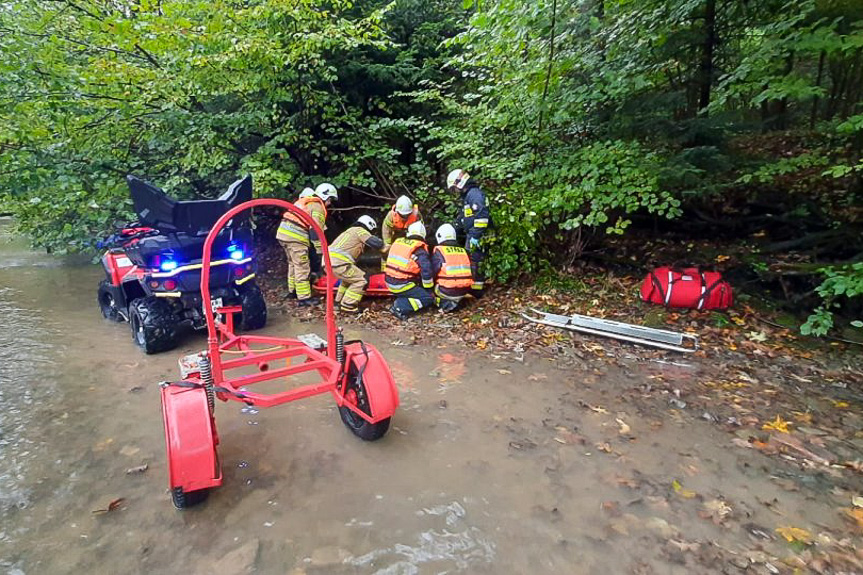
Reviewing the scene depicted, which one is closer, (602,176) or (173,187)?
(602,176)

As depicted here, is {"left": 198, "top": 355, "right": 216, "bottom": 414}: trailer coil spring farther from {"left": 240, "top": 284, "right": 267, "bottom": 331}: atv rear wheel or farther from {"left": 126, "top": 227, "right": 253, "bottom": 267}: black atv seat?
{"left": 240, "top": 284, "right": 267, "bottom": 331}: atv rear wheel

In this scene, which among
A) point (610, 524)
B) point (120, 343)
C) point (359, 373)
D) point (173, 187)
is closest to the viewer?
point (610, 524)

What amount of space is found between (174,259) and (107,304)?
2.58m

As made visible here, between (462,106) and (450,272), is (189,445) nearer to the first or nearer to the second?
(450,272)

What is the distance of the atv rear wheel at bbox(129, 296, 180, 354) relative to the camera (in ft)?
17.0

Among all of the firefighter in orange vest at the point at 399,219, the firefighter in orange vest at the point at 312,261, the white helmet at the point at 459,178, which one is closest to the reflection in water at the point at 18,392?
the firefighter in orange vest at the point at 312,261

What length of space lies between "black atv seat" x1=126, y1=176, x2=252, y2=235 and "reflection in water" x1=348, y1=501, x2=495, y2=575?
12.5 feet

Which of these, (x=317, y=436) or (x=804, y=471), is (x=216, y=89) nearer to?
(x=317, y=436)

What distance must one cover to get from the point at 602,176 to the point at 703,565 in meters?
4.03

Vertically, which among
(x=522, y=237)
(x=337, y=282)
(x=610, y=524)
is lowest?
(x=610, y=524)

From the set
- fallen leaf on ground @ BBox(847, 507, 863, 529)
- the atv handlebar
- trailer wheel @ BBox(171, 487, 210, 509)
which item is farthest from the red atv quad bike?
fallen leaf on ground @ BBox(847, 507, 863, 529)

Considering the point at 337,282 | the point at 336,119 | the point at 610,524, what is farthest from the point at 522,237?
the point at 610,524

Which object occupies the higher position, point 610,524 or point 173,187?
point 173,187

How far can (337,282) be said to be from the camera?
24.3ft
